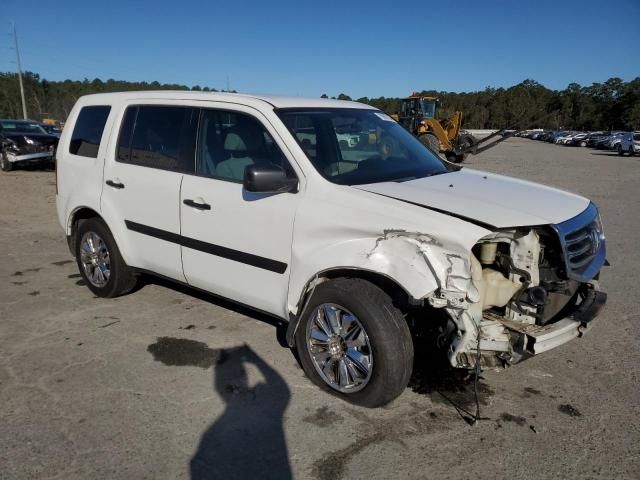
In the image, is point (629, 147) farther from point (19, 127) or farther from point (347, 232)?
point (347, 232)

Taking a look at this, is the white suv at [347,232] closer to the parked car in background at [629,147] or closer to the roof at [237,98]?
the roof at [237,98]

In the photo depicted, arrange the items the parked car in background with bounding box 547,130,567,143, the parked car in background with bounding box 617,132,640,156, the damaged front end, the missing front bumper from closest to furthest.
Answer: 1. the damaged front end
2. the missing front bumper
3. the parked car in background with bounding box 617,132,640,156
4. the parked car in background with bounding box 547,130,567,143

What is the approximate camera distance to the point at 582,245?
3.16m

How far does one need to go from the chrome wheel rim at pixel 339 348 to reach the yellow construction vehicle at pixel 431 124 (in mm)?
17029

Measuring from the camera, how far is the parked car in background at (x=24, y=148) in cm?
1511

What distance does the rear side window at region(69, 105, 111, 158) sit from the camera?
467cm

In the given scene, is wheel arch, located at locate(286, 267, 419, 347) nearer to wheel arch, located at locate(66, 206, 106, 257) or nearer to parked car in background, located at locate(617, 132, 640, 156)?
wheel arch, located at locate(66, 206, 106, 257)

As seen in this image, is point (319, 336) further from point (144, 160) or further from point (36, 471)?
point (144, 160)

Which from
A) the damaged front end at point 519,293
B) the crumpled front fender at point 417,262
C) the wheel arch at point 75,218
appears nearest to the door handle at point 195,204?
the crumpled front fender at point 417,262

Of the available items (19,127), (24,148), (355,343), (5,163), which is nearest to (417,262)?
(355,343)

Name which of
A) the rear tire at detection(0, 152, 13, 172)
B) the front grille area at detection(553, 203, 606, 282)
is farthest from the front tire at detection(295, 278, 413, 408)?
the rear tire at detection(0, 152, 13, 172)

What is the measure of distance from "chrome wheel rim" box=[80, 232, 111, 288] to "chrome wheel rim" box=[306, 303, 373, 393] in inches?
97.3

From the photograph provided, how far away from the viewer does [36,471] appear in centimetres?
258

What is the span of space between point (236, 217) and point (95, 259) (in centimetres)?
213
